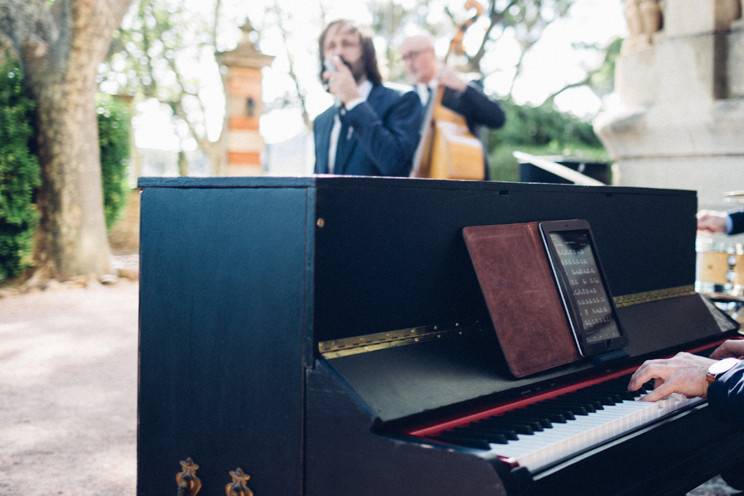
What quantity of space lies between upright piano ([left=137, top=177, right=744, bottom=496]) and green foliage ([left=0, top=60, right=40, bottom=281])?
8.22 meters

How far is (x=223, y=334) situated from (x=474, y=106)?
413 cm

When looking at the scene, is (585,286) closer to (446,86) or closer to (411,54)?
(411,54)

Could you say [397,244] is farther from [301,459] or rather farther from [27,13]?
[27,13]

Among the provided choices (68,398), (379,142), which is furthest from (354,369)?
(68,398)

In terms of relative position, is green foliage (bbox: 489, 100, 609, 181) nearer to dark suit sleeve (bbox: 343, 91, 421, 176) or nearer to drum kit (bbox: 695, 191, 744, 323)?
drum kit (bbox: 695, 191, 744, 323)

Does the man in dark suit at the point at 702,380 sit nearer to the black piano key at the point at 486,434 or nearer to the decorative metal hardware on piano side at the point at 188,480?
the black piano key at the point at 486,434

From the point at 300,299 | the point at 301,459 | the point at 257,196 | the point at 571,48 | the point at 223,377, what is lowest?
the point at 301,459

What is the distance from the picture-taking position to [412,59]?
5773mm

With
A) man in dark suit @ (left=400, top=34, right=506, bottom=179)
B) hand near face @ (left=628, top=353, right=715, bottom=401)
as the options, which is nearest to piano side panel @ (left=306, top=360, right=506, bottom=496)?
hand near face @ (left=628, top=353, right=715, bottom=401)

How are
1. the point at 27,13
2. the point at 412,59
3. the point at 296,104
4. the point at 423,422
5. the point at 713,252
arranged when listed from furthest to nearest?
the point at 296,104 < the point at 27,13 < the point at 412,59 < the point at 713,252 < the point at 423,422

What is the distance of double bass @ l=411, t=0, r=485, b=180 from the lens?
5.73m

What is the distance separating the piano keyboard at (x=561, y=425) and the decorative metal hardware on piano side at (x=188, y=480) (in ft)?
2.27

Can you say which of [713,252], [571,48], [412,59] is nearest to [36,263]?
[412,59]

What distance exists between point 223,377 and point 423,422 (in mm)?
550
